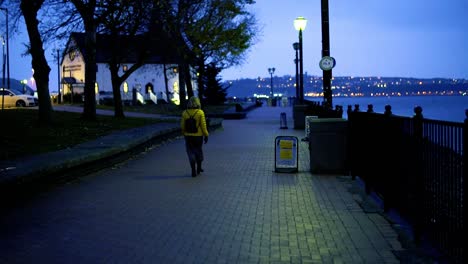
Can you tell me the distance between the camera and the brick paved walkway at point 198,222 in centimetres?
723

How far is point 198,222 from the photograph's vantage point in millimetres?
9062

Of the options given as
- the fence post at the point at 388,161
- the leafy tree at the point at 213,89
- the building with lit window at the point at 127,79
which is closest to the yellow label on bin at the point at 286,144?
the fence post at the point at 388,161

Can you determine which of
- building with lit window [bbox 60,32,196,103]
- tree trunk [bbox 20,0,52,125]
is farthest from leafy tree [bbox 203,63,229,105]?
tree trunk [bbox 20,0,52,125]

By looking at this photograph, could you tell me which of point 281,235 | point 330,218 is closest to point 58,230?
point 281,235

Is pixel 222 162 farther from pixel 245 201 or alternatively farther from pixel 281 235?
pixel 281 235

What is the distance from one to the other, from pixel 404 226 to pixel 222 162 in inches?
363

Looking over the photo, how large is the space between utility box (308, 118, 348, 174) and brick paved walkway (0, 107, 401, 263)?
0.53m

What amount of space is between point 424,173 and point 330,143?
723 centimetres

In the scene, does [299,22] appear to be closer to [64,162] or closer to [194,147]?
[194,147]

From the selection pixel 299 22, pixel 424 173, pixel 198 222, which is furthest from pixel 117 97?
pixel 424 173

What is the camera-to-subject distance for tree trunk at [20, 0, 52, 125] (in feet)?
83.3

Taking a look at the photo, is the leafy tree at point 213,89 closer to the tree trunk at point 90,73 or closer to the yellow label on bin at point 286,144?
the tree trunk at point 90,73

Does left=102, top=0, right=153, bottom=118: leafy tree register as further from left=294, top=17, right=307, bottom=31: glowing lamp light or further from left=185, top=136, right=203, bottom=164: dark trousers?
left=185, top=136, right=203, bottom=164: dark trousers

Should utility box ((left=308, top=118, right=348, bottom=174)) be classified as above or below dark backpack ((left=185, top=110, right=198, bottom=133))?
below
